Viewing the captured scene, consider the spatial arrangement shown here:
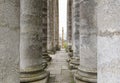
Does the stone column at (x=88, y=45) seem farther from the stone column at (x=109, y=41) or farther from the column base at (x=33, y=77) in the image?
the stone column at (x=109, y=41)

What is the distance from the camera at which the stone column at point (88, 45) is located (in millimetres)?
3828

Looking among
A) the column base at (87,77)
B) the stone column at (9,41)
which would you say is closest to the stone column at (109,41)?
the stone column at (9,41)

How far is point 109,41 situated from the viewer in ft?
5.78

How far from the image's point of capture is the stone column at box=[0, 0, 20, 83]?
1935 mm

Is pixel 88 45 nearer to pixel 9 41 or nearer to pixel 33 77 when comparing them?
pixel 33 77

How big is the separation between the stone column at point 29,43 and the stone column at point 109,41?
2.62m

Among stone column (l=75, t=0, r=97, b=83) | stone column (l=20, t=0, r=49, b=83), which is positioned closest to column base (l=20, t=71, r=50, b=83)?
stone column (l=20, t=0, r=49, b=83)

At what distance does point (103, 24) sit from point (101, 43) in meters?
0.23

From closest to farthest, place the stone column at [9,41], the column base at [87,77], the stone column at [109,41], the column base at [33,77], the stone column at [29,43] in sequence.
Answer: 1. the stone column at [109,41]
2. the stone column at [9,41]
3. the column base at [87,77]
4. the column base at [33,77]
5. the stone column at [29,43]

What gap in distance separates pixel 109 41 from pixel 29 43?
295 cm

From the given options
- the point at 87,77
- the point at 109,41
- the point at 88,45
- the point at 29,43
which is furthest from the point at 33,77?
the point at 109,41

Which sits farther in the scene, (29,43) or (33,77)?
(29,43)

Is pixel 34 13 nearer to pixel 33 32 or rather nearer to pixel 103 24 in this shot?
pixel 33 32

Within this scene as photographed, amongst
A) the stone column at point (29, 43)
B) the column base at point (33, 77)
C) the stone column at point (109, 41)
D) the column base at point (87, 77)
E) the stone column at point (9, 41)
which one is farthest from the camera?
the stone column at point (29, 43)
